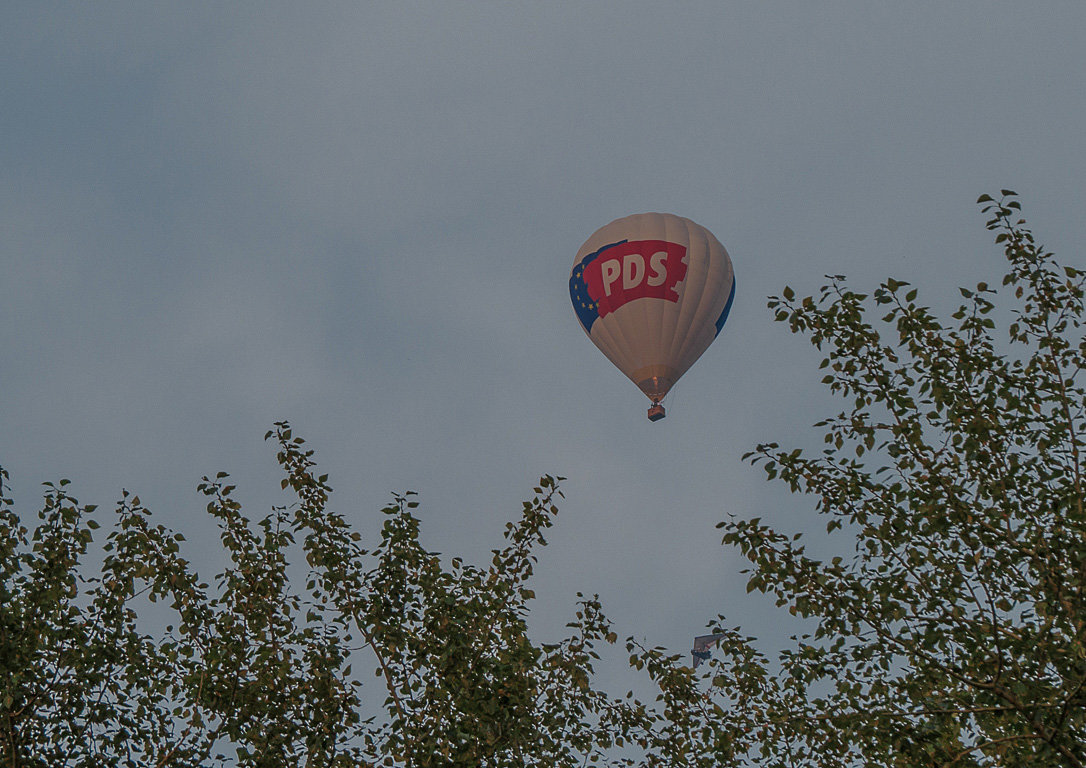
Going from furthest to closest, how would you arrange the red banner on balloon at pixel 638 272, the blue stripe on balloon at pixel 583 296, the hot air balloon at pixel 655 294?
1. the blue stripe on balloon at pixel 583 296
2. the hot air balloon at pixel 655 294
3. the red banner on balloon at pixel 638 272

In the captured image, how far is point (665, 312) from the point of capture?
146 ft

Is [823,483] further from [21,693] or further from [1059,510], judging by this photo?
[21,693]

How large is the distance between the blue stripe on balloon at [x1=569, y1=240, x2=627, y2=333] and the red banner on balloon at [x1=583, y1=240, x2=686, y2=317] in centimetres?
38

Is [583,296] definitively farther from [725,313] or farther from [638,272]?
[725,313]

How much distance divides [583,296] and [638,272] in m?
3.14

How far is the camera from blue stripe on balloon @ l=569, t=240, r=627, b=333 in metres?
46.4

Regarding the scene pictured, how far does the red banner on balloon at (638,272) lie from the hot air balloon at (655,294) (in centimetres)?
3

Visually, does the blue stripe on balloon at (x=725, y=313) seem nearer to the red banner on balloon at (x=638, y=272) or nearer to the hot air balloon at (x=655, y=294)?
the hot air balloon at (x=655, y=294)

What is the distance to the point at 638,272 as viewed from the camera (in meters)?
44.5

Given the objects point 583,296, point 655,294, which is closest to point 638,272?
point 655,294

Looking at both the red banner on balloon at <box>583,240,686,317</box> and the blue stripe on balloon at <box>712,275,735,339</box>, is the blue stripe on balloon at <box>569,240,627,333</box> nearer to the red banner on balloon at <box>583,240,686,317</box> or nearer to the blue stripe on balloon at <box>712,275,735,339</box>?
the red banner on balloon at <box>583,240,686,317</box>

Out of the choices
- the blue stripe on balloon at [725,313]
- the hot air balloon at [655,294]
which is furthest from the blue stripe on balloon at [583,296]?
the blue stripe on balloon at [725,313]

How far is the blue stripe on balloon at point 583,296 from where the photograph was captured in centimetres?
4641

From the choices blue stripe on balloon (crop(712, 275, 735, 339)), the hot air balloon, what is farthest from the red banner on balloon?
blue stripe on balloon (crop(712, 275, 735, 339))
